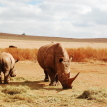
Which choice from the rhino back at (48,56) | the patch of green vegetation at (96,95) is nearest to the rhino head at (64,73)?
the rhino back at (48,56)

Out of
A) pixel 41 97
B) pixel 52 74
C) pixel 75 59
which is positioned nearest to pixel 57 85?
pixel 52 74

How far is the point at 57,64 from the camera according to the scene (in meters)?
12.3

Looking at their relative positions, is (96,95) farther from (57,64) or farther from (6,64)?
(6,64)

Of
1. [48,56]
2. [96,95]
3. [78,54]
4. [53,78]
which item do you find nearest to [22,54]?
[78,54]

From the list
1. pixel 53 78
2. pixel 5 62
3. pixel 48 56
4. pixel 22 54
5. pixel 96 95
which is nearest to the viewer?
pixel 96 95

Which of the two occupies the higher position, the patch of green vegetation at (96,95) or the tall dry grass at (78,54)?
the tall dry grass at (78,54)

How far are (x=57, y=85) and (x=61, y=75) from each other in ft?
4.17

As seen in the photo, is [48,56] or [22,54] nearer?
[48,56]

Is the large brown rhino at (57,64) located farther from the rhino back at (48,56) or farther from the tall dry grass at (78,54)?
the tall dry grass at (78,54)

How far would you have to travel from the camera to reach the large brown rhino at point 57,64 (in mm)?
11851


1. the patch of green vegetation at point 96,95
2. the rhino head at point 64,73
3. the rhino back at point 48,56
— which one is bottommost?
the patch of green vegetation at point 96,95

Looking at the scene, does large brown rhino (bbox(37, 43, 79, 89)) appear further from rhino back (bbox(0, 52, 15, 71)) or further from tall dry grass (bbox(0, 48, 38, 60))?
tall dry grass (bbox(0, 48, 38, 60))

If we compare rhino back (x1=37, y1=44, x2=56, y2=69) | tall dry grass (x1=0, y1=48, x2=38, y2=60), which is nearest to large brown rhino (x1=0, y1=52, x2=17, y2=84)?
rhino back (x1=37, y1=44, x2=56, y2=69)

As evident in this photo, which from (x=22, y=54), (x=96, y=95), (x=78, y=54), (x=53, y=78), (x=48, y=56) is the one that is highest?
(x=48, y=56)
